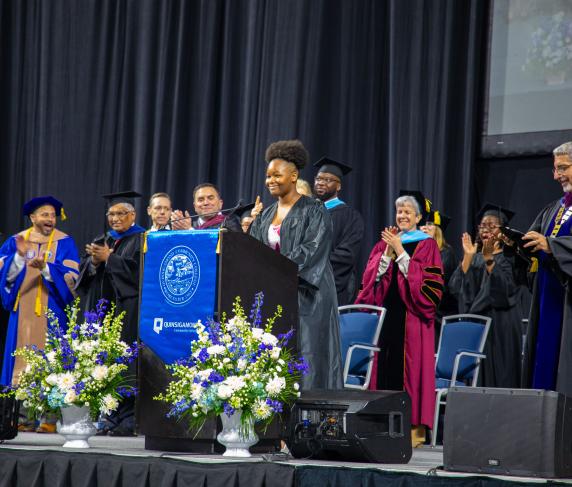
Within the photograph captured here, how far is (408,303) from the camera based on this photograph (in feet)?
21.3

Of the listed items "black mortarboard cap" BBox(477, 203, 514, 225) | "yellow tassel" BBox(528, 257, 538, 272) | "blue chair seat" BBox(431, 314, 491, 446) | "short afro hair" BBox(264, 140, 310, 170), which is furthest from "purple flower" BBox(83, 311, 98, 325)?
"black mortarboard cap" BBox(477, 203, 514, 225)

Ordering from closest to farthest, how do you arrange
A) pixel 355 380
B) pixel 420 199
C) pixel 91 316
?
pixel 91 316
pixel 355 380
pixel 420 199

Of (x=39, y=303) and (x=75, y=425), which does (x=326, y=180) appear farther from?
(x=75, y=425)

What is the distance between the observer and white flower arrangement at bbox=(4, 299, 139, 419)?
13.9 ft

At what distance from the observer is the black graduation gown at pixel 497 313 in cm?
707

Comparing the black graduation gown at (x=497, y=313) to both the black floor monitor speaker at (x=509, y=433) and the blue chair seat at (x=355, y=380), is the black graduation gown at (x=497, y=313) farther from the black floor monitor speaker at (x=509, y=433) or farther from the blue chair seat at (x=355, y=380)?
the black floor monitor speaker at (x=509, y=433)

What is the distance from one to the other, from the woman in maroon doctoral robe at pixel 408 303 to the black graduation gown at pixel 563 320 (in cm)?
113

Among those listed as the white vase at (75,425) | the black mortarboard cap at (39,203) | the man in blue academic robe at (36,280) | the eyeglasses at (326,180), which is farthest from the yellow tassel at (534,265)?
the black mortarboard cap at (39,203)

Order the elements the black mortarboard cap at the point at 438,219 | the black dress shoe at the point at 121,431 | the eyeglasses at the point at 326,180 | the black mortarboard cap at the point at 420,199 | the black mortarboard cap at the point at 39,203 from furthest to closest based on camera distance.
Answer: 1. the eyeglasses at the point at 326,180
2. the black mortarboard cap at the point at 39,203
3. the black mortarboard cap at the point at 438,219
4. the black mortarboard cap at the point at 420,199
5. the black dress shoe at the point at 121,431

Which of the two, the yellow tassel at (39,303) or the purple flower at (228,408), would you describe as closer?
the purple flower at (228,408)

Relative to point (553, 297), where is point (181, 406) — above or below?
below

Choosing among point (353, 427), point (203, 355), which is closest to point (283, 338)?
Result: point (203, 355)

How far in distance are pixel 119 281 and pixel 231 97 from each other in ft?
10.00

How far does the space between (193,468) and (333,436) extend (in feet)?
1.88
